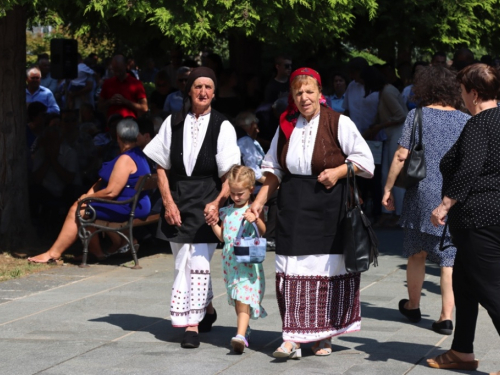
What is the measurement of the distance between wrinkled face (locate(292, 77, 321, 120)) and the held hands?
87 centimetres

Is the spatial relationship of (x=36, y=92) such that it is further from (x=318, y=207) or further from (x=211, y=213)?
(x=318, y=207)

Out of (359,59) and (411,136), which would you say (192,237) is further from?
(359,59)

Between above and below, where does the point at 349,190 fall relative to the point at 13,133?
below

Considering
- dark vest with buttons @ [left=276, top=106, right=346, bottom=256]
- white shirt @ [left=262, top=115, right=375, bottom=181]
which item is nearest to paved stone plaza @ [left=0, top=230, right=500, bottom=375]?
dark vest with buttons @ [left=276, top=106, right=346, bottom=256]

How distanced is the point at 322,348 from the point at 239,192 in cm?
110

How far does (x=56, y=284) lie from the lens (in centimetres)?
881

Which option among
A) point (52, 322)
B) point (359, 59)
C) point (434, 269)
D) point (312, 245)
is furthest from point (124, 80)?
point (312, 245)

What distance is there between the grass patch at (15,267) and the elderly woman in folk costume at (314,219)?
382cm

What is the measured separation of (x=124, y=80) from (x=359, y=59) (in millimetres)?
3104

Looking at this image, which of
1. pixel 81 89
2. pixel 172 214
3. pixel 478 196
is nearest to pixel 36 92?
pixel 81 89

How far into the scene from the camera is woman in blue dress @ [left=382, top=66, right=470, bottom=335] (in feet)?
22.6

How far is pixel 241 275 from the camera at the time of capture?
6.38 meters

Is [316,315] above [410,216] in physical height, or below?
below

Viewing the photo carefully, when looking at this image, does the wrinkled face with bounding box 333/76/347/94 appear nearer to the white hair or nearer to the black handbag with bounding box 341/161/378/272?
the white hair
